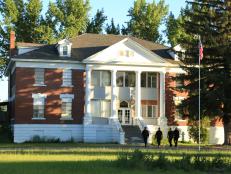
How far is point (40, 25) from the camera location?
73.0 meters

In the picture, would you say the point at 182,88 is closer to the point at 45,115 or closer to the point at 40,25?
the point at 45,115

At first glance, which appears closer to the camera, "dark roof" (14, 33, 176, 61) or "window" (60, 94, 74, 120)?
"dark roof" (14, 33, 176, 61)

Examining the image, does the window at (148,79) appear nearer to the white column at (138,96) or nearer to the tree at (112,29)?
the white column at (138,96)

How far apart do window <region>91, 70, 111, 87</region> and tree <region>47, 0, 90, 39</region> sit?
53.2 ft

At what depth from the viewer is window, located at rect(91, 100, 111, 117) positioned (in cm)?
5694

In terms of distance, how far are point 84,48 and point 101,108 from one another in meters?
6.65

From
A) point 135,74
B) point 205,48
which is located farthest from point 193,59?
point 135,74

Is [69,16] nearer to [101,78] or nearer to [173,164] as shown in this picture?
[101,78]

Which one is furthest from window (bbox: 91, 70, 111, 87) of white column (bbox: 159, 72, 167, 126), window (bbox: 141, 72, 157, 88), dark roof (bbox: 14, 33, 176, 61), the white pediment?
white column (bbox: 159, 72, 167, 126)

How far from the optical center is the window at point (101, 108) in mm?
56938

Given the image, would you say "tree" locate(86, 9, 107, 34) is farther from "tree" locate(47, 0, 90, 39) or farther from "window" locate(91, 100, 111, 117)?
"window" locate(91, 100, 111, 117)

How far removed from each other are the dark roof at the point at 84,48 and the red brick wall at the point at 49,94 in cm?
139

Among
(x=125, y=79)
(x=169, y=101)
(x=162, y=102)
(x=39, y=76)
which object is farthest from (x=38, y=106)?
(x=169, y=101)

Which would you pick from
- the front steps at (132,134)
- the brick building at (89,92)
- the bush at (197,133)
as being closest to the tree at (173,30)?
the brick building at (89,92)
